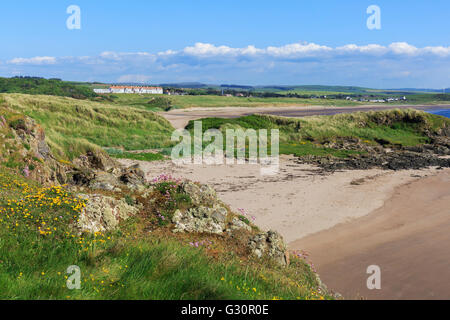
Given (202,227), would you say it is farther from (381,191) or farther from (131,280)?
(381,191)

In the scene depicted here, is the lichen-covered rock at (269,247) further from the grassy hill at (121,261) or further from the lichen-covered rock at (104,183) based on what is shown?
the lichen-covered rock at (104,183)

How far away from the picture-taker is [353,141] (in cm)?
4025

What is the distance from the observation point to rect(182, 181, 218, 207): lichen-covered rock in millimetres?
10492

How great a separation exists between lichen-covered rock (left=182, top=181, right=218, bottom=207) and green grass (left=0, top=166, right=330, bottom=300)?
2639mm

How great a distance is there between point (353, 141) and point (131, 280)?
38430 mm

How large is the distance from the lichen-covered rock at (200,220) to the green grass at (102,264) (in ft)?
4.58

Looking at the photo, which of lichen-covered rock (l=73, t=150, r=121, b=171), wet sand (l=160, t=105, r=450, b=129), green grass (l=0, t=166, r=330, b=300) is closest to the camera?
green grass (l=0, t=166, r=330, b=300)

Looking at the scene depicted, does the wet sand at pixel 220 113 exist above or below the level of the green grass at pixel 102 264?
above

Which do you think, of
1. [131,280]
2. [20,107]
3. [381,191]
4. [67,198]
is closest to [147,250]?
[131,280]

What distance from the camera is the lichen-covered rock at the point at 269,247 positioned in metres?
8.83

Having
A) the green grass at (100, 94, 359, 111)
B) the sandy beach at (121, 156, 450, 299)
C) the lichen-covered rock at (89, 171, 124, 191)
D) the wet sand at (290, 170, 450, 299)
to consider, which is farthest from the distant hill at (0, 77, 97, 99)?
the wet sand at (290, 170, 450, 299)
